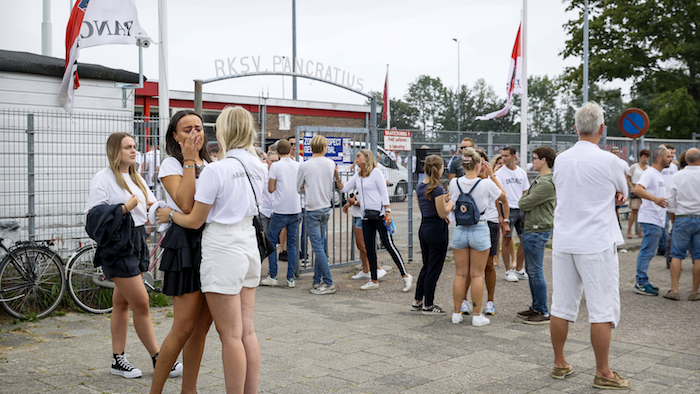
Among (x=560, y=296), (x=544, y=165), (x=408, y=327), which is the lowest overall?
(x=408, y=327)

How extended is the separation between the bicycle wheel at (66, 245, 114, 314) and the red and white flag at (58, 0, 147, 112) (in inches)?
97.8

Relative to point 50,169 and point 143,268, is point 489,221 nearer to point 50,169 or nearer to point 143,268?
point 143,268

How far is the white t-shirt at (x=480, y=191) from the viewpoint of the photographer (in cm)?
679

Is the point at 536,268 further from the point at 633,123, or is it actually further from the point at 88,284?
the point at 633,123

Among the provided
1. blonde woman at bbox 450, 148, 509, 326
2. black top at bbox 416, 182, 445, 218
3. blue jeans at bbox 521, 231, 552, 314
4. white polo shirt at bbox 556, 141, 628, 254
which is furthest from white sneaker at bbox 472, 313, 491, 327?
white polo shirt at bbox 556, 141, 628, 254

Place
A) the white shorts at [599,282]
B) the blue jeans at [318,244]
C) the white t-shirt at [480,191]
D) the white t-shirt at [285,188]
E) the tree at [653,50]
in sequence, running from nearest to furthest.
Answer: the white shorts at [599,282], the white t-shirt at [480,191], the blue jeans at [318,244], the white t-shirt at [285,188], the tree at [653,50]

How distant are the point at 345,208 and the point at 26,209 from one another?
4.23 metres

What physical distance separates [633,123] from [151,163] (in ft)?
31.6

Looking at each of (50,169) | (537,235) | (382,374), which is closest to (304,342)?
(382,374)

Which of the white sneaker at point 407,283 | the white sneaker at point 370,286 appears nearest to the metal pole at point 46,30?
the white sneaker at point 370,286

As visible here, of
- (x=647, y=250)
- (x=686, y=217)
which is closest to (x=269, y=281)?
(x=647, y=250)

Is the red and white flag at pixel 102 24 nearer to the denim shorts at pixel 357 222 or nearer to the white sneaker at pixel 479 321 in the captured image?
the denim shorts at pixel 357 222

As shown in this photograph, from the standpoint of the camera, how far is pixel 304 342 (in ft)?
19.9

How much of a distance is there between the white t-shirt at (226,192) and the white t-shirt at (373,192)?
4.86 meters
